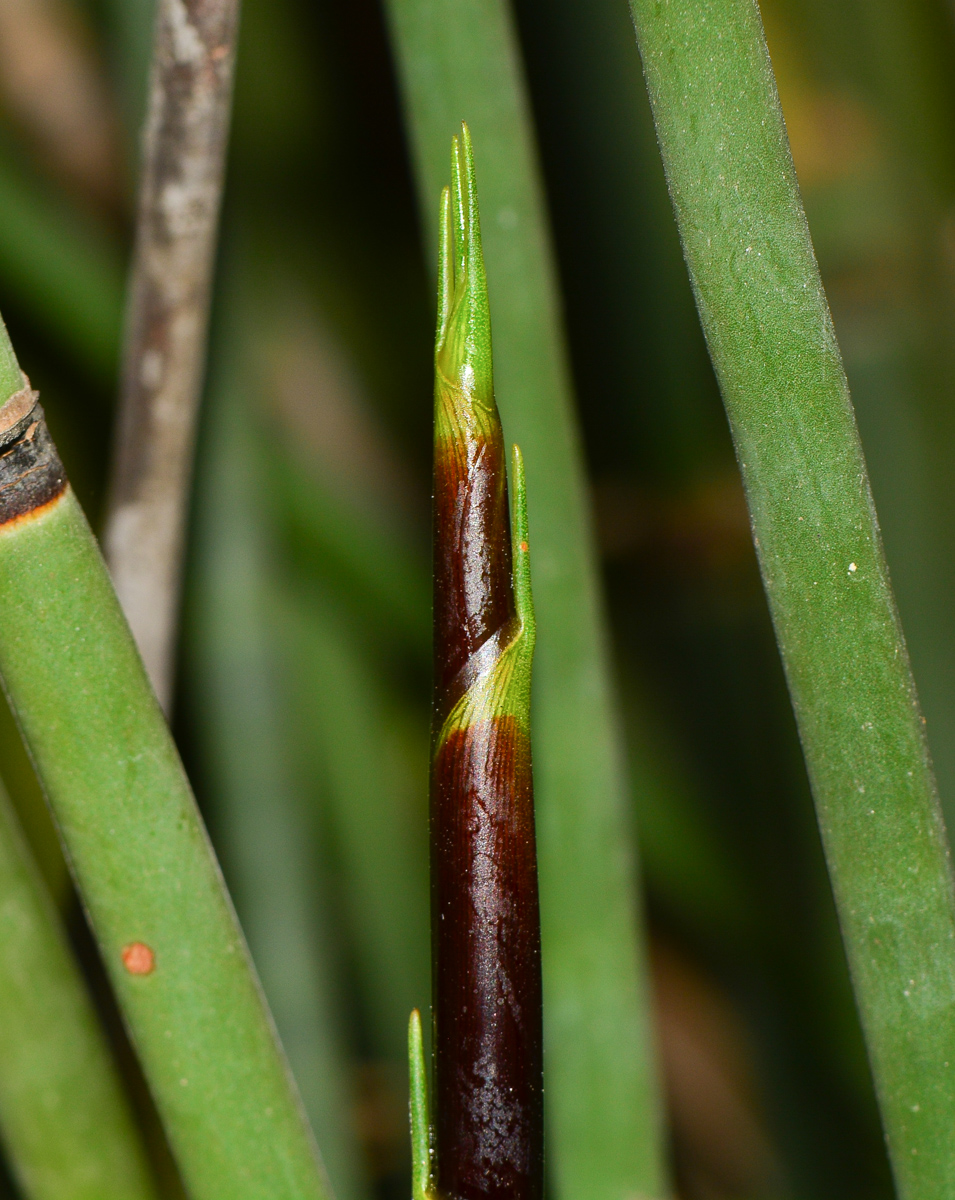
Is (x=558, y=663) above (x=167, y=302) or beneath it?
beneath

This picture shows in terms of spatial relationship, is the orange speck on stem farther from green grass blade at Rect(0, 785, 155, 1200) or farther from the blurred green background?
the blurred green background

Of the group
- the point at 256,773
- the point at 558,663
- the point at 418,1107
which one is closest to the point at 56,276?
the point at 256,773

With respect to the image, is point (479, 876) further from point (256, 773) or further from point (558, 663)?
point (256, 773)

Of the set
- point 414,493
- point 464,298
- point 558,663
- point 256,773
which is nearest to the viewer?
point 464,298

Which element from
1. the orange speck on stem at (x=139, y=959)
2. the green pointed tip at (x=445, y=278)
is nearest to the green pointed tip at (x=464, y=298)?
the green pointed tip at (x=445, y=278)

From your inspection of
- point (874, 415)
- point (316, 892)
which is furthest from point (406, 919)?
point (874, 415)

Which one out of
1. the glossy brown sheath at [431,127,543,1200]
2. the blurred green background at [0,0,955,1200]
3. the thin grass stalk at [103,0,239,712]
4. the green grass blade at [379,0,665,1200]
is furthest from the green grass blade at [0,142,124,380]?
the glossy brown sheath at [431,127,543,1200]

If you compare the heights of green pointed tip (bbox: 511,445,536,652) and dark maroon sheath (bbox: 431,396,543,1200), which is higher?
green pointed tip (bbox: 511,445,536,652)
